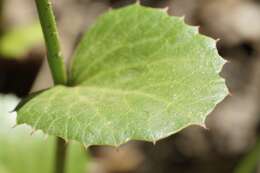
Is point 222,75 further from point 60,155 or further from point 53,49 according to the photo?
point 53,49

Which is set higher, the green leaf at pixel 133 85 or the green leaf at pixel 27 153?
the green leaf at pixel 133 85

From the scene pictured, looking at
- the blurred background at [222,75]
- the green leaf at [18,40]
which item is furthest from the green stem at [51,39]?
the green leaf at [18,40]

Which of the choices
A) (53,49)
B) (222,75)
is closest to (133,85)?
(53,49)

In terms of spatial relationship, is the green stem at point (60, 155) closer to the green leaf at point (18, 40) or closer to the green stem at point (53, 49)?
the green stem at point (53, 49)

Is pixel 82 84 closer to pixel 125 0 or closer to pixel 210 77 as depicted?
pixel 210 77

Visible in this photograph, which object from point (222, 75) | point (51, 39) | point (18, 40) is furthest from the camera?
point (222, 75)

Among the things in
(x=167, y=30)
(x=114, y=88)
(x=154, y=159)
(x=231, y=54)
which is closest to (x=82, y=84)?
(x=114, y=88)

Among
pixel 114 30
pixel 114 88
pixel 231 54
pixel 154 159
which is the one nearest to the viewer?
pixel 114 88
